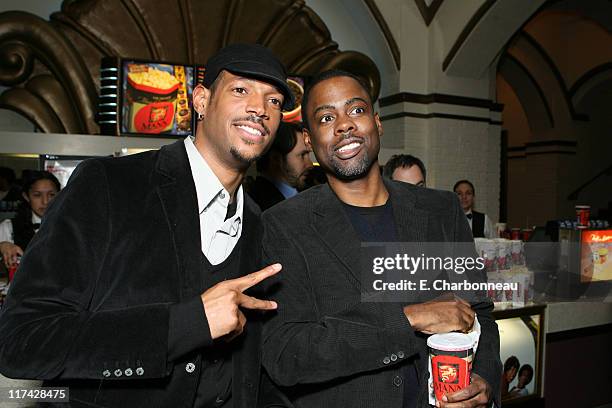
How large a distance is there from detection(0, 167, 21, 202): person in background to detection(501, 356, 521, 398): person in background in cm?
480

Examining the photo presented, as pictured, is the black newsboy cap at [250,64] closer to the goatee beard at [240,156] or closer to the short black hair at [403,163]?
the goatee beard at [240,156]

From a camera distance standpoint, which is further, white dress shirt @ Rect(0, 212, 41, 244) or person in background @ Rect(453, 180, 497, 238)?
person in background @ Rect(453, 180, 497, 238)

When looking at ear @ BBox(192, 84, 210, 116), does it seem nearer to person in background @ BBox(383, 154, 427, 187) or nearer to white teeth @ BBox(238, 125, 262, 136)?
white teeth @ BBox(238, 125, 262, 136)

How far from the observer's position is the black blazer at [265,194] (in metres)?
2.94

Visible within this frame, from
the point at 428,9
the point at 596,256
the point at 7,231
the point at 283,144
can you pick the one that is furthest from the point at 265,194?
the point at 428,9

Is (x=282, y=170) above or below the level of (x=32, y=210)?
above

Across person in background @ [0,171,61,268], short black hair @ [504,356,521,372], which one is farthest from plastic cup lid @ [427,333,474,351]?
person in background @ [0,171,61,268]

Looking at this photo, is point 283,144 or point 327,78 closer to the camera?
point 327,78

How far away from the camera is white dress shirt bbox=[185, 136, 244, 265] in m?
1.50

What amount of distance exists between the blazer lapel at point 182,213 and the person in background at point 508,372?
6.70 ft

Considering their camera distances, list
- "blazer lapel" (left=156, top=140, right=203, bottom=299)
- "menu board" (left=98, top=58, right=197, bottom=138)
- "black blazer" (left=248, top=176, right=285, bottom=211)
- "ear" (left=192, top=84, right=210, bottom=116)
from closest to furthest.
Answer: "blazer lapel" (left=156, top=140, right=203, bottom=299) < "ear" (left=192, top=84, right=210, bottom=116) < "black blazer" (left=248, top=176, right=285, bottom=211) < "menu board" (left=98, top=58, right=197, bottom=138)

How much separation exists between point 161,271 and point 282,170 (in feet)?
6.09

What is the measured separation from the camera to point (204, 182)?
1.52m

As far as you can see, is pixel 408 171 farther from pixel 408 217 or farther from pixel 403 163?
pixel 408 217
